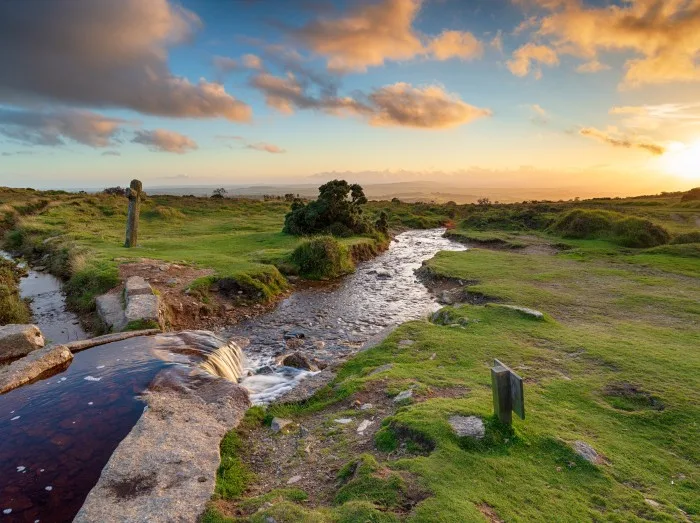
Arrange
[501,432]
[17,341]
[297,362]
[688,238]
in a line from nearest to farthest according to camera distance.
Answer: [501,432]
[17,341]
[297,362]
[688,238]

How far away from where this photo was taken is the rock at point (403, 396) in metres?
8.52

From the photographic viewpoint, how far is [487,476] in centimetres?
593

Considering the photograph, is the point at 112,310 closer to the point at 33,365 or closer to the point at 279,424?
the point at 33,365

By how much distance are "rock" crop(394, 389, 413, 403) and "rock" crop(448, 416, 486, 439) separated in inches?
56.4

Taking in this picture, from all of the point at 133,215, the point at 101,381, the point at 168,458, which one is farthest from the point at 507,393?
the point at 133,215

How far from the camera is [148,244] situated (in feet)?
93.9

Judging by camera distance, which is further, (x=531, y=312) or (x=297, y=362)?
(x=531, y=312)

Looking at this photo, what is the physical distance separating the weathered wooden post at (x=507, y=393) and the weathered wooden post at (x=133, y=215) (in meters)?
26.0

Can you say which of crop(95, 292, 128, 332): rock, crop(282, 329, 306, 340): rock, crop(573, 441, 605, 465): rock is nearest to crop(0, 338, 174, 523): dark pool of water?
crop(95, 292, 128, 332): rock

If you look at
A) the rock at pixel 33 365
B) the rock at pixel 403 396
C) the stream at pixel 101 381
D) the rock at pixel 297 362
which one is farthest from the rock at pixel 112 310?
the rock at pixel 403 396

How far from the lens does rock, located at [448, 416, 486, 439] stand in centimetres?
680

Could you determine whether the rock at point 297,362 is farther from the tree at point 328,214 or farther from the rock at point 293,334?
the tree at point 328,214

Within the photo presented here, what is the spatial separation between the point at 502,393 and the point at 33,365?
37.0ft

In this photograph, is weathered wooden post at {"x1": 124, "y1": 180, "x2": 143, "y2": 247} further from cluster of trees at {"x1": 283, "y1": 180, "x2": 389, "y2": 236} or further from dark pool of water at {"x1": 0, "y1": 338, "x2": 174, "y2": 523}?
dark pool of water at {"x1": 0, "y1": 338, "x2": 174, "y2": 523}
